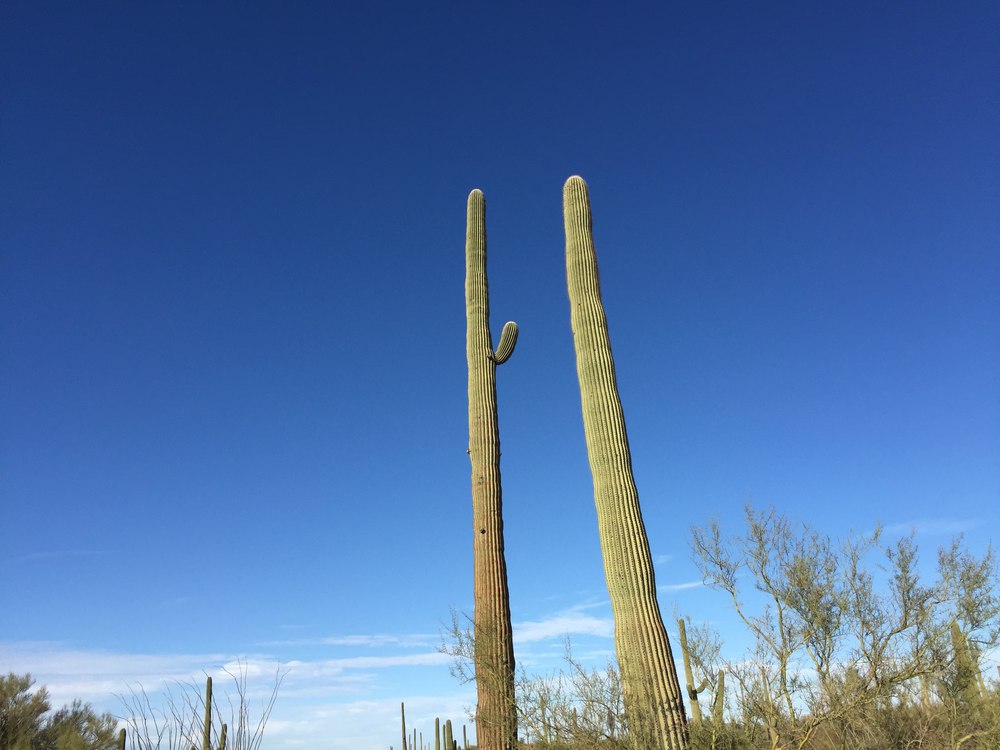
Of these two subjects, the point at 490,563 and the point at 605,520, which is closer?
the point at 605,520

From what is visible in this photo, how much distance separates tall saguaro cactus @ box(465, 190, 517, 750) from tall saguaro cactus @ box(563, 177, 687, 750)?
60.5 inches

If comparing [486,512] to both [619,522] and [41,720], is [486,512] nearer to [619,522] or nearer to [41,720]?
[619,522]

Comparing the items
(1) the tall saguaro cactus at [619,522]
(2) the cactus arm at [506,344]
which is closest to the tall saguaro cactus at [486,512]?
(2) the cactus arm at [506,344]

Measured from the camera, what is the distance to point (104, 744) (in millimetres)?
12375

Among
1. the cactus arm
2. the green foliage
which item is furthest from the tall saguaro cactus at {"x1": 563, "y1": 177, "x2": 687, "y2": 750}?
the green foliage

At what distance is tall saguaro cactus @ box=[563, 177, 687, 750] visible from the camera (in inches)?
314

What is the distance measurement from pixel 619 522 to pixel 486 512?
2.09 m

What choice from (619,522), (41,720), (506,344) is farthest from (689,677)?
(41,720)

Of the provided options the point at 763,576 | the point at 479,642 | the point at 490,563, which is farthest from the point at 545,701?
the point at 763,576

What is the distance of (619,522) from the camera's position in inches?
361

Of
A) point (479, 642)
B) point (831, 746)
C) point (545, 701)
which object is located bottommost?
point (831, 746)

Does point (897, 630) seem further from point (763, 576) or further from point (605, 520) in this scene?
point (605, 520)

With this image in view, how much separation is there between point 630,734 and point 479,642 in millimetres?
2304

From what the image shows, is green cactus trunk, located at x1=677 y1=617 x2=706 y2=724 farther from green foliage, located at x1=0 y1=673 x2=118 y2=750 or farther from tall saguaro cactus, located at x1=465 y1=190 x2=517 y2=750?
green foliage, located at x1=0 y1=673 x2=118 y2=750
